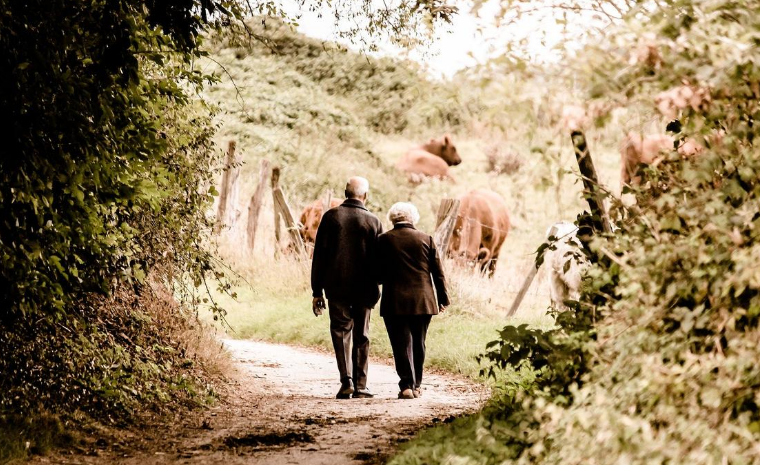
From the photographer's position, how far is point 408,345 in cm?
864

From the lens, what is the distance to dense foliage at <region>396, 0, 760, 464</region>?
3.26 m

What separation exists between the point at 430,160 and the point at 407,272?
24.8 metres

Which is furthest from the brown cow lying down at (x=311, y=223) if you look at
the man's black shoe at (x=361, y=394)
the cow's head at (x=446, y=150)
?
the cow's head at (x=446, y=150)

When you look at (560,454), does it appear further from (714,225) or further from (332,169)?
(332,169)

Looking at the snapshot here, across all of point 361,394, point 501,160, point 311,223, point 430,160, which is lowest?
point 361,394

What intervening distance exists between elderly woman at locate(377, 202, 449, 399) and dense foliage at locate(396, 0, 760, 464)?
177 inches

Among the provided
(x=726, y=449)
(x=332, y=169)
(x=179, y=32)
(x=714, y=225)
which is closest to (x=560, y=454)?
(x=726, y=449)

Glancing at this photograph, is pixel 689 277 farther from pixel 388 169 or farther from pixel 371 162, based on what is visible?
pixel 371 162

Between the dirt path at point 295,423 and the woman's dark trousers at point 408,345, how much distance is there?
25 centimetres

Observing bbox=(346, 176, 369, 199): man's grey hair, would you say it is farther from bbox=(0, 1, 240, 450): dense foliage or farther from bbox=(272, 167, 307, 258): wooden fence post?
bbox=(272, 167, 307, 258): wooden fence post

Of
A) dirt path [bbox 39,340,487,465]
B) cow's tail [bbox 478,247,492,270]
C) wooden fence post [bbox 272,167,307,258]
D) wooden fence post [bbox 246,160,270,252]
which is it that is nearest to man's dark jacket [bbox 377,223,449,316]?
dirt path [bbox 39,340,487,465]

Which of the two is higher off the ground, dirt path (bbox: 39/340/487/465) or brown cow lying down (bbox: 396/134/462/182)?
brown cow lying down (bbox: 396/134/462/182)

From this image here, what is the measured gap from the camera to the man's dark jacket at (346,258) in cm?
853

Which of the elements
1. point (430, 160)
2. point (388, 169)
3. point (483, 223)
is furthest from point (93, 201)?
point (430, 160)
